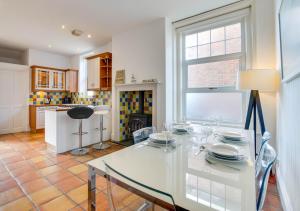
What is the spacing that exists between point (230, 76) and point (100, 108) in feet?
9.55

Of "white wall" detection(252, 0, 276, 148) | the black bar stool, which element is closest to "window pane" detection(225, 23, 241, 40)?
"white wall" detection(252, 0, 276, 148)

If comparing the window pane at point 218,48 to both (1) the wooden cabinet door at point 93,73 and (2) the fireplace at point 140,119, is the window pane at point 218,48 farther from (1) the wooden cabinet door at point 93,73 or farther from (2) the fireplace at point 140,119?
(1) the wooden cabinet door at point 93,73

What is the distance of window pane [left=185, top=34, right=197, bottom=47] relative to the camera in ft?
10.3

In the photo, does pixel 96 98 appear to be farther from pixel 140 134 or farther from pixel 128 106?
pixel 140 134

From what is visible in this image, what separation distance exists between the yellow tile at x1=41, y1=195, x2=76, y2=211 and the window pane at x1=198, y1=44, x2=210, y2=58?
3116 mm

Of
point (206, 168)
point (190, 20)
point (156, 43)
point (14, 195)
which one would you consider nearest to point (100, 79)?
point (156, 43)

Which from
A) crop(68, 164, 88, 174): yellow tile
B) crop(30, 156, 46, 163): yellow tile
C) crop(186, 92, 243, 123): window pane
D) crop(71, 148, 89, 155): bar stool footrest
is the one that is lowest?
crop(68, 164, 88, 174): yellow tile

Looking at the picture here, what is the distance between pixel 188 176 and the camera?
0.81 m

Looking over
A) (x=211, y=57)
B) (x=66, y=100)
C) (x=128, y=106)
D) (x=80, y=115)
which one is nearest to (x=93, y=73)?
(x=128, y=106)

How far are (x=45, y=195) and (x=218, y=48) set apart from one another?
3.47m

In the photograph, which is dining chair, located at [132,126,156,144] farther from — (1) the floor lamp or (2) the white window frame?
(1) the floor lamp

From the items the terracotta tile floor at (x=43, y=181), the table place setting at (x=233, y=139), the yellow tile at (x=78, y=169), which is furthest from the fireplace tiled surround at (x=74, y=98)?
the table place setting at (x=233, y=139)

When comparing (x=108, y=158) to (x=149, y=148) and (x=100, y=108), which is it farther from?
(x=100, y=108)

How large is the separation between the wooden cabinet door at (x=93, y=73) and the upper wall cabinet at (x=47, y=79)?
1.75 metres
